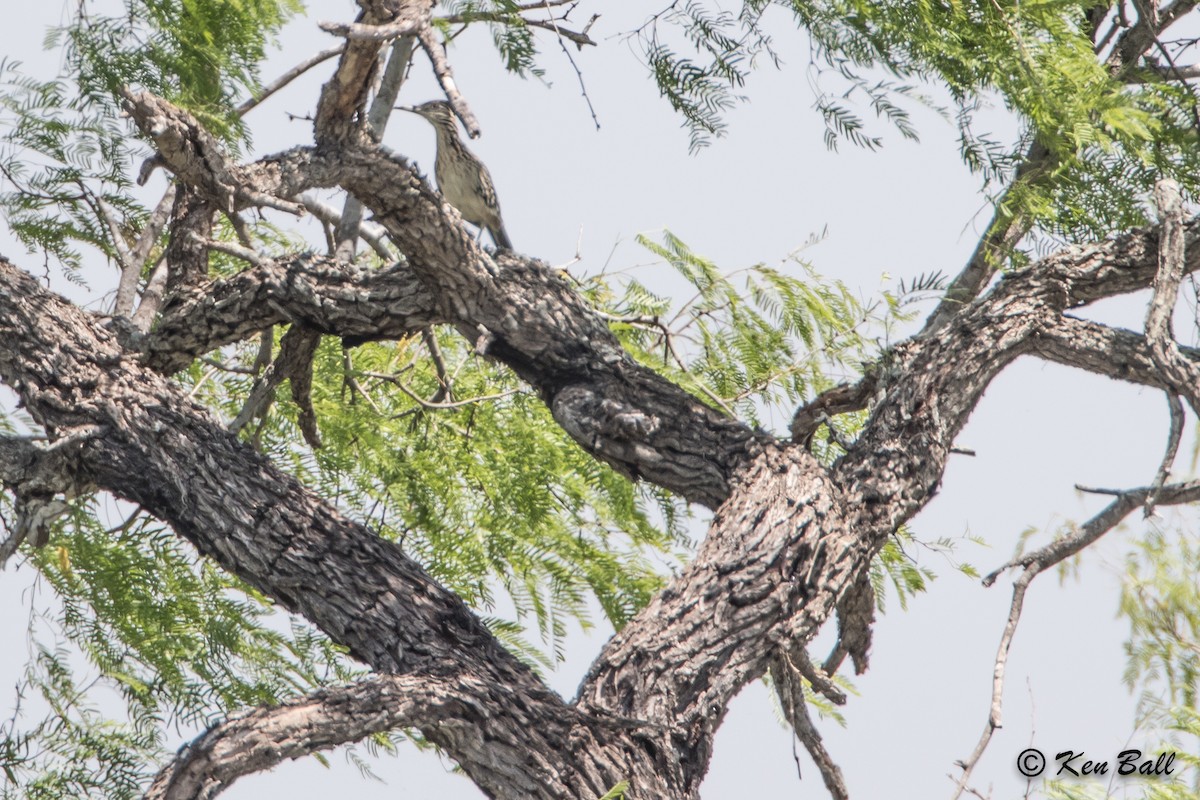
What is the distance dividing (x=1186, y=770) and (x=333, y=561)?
2151mm

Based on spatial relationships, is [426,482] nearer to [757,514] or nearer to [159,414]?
[159,414]

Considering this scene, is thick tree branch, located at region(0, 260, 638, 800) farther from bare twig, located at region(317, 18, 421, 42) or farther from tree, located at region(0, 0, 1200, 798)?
bare twig, located at region(317, 18, 421, 42)

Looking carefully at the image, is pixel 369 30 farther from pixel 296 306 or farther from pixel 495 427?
pixel 495 427

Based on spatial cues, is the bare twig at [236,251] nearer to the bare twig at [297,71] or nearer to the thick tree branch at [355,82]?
the thick tree branch at [355,82]

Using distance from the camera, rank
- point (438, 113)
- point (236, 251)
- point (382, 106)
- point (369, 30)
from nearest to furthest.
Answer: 1. point (369, 30)
2. point (236, 251)
3. point (382, 106)
4. point (438, 113)

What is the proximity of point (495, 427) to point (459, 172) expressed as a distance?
136 centimetres

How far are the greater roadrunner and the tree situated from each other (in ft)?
2.75

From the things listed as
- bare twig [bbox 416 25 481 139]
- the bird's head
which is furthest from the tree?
the bird's head

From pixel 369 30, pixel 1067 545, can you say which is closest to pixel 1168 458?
pixel 1067 545

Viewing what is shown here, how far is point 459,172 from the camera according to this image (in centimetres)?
464

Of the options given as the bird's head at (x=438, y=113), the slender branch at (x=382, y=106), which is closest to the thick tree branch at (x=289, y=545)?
the slender branch at (x=382, y=106)

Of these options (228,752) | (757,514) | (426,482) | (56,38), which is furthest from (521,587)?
(56,38)

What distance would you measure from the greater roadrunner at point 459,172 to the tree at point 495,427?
33.0 inches

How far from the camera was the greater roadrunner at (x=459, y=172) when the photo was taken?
4.58 metres
